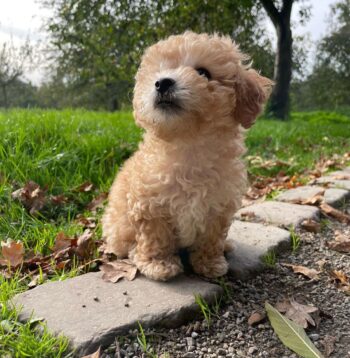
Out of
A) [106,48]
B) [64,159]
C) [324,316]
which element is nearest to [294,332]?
[324,316]

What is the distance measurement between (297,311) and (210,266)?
1.90 ft

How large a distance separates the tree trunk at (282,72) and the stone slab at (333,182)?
9.09m

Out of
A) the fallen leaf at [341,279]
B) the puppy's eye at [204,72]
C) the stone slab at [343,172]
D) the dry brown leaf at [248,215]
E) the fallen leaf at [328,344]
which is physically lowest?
the fallen leaf at [328,344]

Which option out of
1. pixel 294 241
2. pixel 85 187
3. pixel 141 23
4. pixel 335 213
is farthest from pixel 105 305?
pixel 141 23

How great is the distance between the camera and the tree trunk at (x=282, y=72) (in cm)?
1355

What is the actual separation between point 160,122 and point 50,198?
1.91 metres

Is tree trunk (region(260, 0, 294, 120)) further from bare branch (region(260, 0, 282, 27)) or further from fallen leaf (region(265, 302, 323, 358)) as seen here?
fallen leaf (region(265, 302, 323, 358))

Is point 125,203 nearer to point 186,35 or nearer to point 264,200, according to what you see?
point 186,35

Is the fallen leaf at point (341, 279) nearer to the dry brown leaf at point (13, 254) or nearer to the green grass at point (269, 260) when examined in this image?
the green grass at point (269, 260)

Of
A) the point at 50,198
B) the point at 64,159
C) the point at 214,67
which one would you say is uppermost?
the point at 214,67

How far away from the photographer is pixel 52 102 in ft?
117

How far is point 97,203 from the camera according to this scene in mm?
3902

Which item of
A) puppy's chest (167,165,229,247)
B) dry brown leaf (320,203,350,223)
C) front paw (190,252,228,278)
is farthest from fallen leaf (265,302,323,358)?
dry brown leaf (320,203,350,223)

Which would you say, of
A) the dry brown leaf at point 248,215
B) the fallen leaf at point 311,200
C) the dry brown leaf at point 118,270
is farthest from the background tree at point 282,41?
the dry brown leaf at point 118,270
